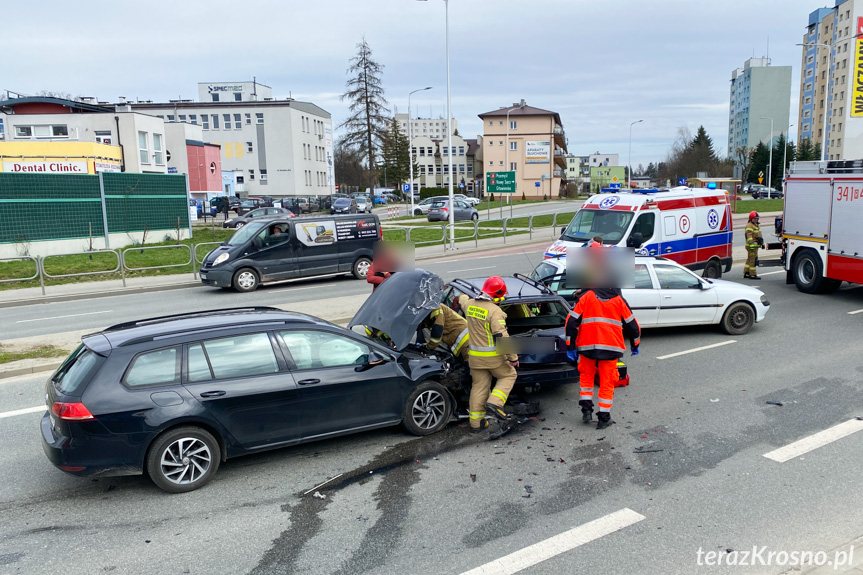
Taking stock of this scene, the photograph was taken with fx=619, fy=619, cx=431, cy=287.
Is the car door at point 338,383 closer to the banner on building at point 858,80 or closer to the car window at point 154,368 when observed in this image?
the car window at point 154,368

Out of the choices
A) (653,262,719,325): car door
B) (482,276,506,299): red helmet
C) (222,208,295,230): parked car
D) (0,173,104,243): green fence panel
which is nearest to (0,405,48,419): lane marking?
(482,276,506,299): red helmet

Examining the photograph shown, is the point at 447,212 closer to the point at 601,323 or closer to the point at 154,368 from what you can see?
the point at 601,323

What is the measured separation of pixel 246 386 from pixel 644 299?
7.01 metres

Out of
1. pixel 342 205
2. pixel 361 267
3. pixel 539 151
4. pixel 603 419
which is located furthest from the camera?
pixel 539 151

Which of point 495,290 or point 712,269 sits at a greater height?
point 495,290

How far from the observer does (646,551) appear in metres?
4.39

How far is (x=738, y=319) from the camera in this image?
10.7 meters

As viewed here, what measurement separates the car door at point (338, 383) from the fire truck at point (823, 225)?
11.1 metres

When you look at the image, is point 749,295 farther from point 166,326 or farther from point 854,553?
point 166,326

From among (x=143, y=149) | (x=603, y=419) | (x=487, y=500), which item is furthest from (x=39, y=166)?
(x=487, y=500)

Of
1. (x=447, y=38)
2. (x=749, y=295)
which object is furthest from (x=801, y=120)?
(x=749, y=295)

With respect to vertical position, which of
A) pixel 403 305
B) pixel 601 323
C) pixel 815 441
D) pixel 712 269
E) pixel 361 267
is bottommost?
pixel 815 441

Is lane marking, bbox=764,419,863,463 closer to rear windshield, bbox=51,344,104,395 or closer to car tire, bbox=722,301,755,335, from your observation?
car tire, bbox=722,301,755,335

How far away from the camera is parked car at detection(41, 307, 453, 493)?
5078mm
